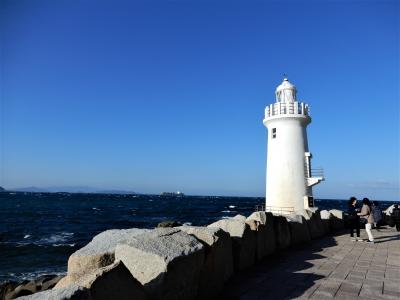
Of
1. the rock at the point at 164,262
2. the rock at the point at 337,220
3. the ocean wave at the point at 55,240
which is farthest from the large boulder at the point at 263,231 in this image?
the ocean wave at the point at 55,240

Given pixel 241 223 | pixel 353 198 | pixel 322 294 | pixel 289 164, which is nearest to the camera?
pixel 322 294

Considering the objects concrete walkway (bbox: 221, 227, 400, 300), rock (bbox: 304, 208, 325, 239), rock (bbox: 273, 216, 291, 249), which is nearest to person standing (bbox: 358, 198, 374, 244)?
rock (bbox: 304, 208, 325, 239)

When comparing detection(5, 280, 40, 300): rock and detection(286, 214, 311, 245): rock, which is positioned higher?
detection(286, 214, 311, 245): rock

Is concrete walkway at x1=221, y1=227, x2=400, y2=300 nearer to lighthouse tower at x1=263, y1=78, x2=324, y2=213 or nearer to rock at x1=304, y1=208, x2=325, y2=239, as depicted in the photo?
rock at x1=304, y1=208, x2=325, y2=239

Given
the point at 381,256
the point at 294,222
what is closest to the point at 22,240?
the point at 294,222

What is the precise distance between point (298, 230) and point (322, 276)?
140 inches

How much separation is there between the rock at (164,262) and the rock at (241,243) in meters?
1.69

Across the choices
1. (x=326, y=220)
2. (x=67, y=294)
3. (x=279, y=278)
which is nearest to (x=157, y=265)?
(x=67, y=294)

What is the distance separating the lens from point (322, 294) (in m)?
4.75

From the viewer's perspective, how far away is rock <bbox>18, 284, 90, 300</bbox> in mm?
2662

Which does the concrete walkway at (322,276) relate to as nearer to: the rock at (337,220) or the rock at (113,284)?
the rock at (113,284)

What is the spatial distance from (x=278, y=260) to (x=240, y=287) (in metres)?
2.10

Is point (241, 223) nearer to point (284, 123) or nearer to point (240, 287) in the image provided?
point (240, 287)

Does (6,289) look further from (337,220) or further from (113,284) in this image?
(337,220)
